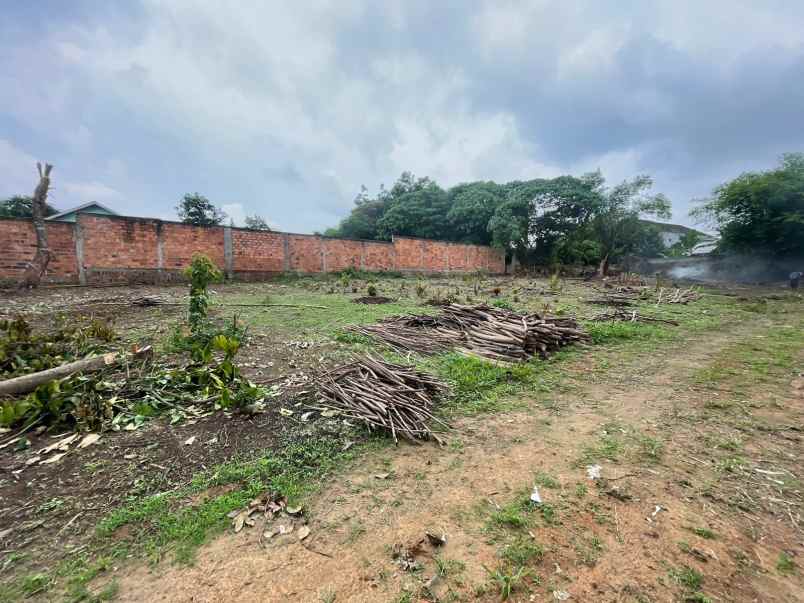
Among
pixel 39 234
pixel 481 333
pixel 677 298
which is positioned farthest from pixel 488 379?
pixel 39 234

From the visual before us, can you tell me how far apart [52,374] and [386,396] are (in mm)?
3132

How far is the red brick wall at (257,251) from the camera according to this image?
45.8 feet

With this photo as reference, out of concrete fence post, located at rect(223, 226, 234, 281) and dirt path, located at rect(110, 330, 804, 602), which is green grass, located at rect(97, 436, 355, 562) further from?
concrete fence post, located at rect(223, 226, 234, 281)

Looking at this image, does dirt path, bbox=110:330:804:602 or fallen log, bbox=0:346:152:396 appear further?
fallen log, bbox=0:346:152:396

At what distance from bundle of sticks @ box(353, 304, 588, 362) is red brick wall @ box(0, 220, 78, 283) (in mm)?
10981

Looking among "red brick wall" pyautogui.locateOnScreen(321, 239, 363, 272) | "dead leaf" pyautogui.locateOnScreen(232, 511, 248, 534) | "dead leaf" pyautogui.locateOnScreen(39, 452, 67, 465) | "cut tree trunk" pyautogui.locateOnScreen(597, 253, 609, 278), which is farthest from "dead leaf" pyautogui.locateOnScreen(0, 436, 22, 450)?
"cut tree trunk" pyautogui.locateOnScreen(597, 253, 609, 278)

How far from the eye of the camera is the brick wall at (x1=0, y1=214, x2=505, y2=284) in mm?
9453

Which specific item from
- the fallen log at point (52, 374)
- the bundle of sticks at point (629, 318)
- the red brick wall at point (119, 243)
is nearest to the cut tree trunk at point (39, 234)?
the red brick wall at point (119, 243)

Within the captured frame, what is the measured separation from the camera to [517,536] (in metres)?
1.72

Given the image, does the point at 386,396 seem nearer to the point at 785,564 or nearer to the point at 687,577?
the point at 687,577

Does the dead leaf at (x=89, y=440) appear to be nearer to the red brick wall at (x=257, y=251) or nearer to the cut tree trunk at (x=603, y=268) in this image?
the red brick wall at (x=257, y=251)

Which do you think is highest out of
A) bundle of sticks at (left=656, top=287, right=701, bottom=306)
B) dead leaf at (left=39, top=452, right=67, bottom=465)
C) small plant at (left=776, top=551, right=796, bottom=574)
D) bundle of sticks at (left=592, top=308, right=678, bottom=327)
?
bundle of sticks at (left=656, top=287, right=701, bottom=306)

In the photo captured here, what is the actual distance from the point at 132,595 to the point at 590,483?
8.53ft

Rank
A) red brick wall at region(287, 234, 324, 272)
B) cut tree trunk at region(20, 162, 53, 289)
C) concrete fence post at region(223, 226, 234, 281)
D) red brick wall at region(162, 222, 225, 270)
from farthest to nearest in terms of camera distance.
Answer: red brick wall at region(287, 234, 324, 272) → concrete fence post at region(223, 226, 234, 281) → red brick wall at region(162, 222, 225, 270) → cut tree trunk at region(20, 162, 53, 289)
